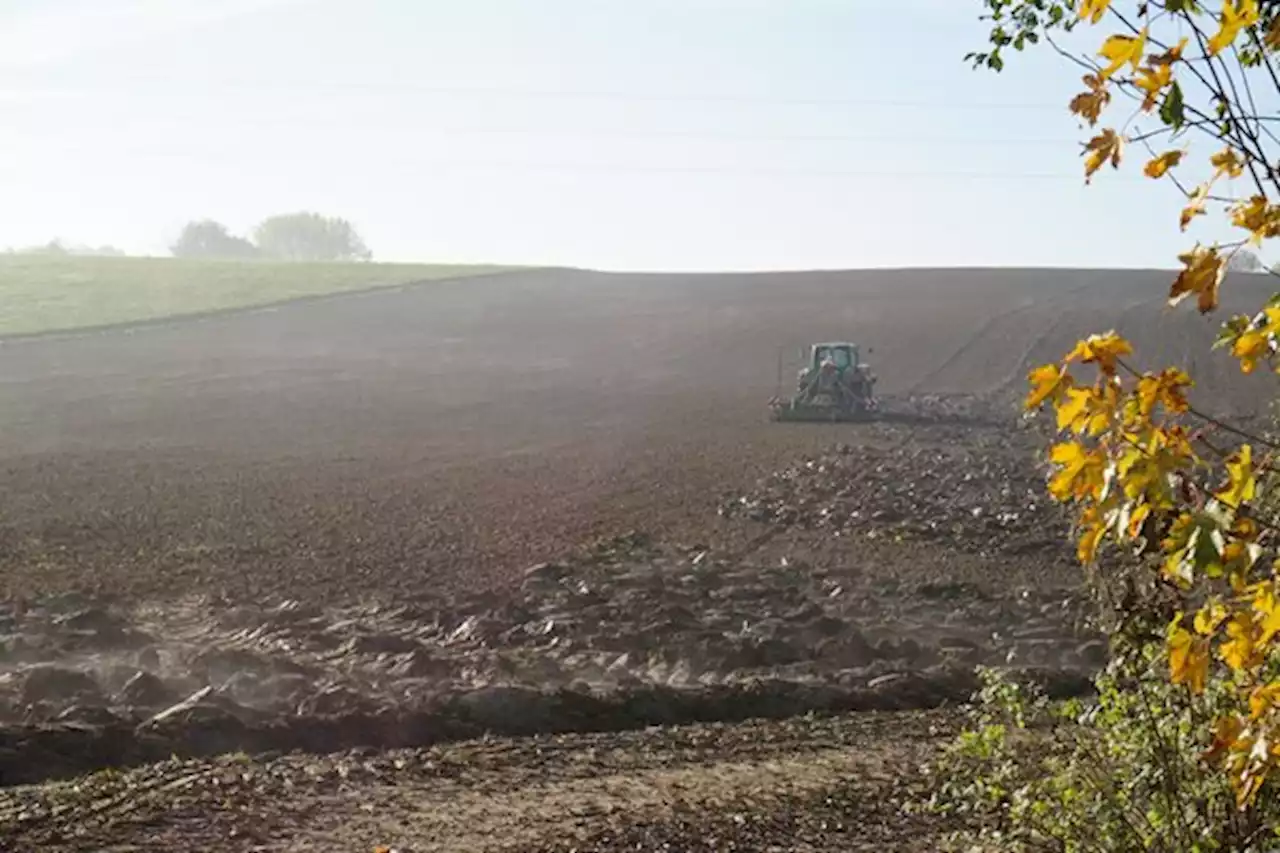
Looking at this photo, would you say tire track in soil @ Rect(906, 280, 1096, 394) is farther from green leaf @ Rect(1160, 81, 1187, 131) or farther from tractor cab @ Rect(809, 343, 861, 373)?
green leaf @ Rect(1160, 81, 1187, 131)

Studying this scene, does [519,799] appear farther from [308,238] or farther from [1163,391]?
[308,238]

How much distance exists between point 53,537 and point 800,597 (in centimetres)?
921

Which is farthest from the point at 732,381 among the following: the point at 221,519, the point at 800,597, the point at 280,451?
the point at 800,597

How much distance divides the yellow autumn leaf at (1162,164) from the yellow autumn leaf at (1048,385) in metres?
0.43

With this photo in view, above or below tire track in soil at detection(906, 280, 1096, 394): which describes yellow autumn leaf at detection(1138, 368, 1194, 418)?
above

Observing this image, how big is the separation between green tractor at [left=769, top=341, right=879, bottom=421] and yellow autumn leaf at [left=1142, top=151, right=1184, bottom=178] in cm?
2788

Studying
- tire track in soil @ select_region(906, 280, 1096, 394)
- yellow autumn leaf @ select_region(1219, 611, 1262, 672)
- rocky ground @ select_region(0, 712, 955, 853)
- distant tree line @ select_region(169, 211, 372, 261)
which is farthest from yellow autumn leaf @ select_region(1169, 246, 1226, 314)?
distant tree line @ select_region(169, 211, 372, 261)

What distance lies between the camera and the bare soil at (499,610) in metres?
8.91

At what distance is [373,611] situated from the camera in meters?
14.6

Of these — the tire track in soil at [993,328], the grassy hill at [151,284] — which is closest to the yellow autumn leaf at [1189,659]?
the tire track in soil at [993,328]

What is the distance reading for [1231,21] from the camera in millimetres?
2574

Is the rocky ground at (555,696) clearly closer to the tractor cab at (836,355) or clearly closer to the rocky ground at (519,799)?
the rocky ground at (519,799)

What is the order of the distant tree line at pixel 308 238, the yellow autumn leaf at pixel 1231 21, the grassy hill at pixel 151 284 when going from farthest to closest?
1. the distant tree line at pixel 308 238
2. the grassy hill at pixel 151 284
3. the yellow autumn leaf at pixel 1231 21

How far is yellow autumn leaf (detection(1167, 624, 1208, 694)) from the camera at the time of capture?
3.04 metres
